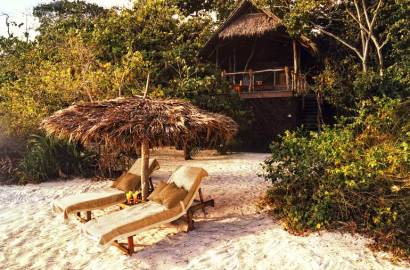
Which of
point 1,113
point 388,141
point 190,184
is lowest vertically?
point 190,184

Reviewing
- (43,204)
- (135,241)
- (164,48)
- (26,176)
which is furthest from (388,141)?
(164,48)

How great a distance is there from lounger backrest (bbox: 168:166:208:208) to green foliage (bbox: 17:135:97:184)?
4.74 m

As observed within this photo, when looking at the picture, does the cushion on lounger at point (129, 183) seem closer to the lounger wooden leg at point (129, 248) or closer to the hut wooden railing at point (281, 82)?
the lounger wooden leg at point (129, 248)

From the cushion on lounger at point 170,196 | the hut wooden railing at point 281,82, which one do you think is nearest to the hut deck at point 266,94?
the hut wooden railing at point 281,82

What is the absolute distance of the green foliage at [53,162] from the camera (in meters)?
10.3

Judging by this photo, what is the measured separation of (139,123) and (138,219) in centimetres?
169

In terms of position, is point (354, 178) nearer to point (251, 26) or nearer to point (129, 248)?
point (129, 248)

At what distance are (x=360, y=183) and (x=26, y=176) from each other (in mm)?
8746

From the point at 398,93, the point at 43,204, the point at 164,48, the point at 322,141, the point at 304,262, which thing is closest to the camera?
the point at 304,262

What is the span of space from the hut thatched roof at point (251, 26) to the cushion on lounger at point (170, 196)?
1140 cm

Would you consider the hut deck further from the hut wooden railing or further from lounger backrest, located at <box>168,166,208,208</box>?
lounger backrest, located at <box>168,166,208,208</box>

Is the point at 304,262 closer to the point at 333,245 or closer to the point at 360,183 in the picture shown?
the point at 333,245

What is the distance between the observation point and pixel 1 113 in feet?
49.4

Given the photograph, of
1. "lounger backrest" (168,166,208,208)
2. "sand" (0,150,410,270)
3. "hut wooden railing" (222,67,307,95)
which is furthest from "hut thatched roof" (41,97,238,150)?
"hut wooden railing" (222,67,307,95)
